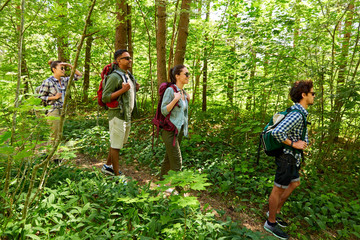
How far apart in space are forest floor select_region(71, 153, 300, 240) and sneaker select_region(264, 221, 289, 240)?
118mm

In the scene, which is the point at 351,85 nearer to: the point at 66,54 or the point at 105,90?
the point at 105,90

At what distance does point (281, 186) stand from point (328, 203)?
164 cm

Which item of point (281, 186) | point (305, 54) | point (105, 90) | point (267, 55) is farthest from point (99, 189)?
point (305, 54)

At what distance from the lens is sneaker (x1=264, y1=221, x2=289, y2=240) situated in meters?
3.20

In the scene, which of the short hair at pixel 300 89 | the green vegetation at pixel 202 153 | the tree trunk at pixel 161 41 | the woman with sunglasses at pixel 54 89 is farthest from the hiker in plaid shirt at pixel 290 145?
the woman with sunglasses at pixel 54 89

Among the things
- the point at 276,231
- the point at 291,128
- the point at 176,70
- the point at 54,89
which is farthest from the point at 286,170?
the point at 54,89

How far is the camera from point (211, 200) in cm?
414

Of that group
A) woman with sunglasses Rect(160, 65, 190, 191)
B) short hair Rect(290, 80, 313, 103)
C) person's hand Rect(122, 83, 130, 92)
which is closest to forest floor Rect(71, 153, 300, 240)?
woman with sunglasses Rect(160, 65, 190, 191)

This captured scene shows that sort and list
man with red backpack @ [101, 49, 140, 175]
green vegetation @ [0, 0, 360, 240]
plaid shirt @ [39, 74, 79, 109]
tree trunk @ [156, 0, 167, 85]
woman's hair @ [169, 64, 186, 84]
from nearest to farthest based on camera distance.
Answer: green vegetation @ [0, 0, 360, 240]
woman's hair @ [169, 64, 186, 84]
man with red backpack @ [101, 49, 140, 175]
plaid shirt @ [39, 74, 79, 109]
tree trunk @ [156, 0, 167, 85]

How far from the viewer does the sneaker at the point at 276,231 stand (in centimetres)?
320

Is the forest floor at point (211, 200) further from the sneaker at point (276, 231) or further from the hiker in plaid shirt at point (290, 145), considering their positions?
the hiker in plaid shirt at point (290, 145)

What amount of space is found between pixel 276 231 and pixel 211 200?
4.15ft

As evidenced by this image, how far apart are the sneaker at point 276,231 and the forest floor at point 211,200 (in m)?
0.12

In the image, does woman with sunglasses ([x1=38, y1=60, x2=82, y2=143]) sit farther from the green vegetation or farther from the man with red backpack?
the man with red backpack
